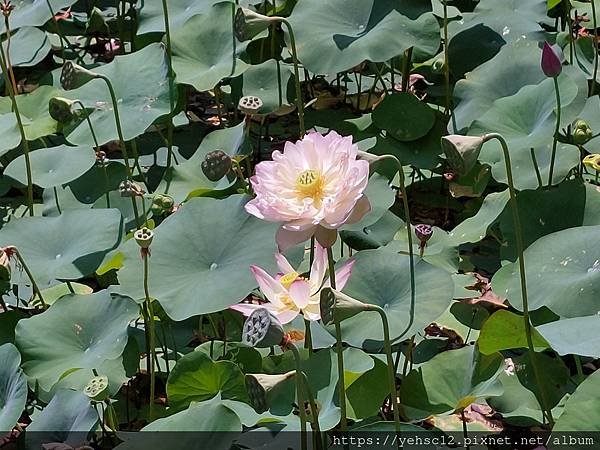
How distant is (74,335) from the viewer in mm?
1896

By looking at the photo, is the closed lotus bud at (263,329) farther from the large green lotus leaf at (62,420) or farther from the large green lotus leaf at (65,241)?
the large green lotus leaf at (65,241)

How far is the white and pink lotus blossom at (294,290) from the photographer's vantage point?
1550mm

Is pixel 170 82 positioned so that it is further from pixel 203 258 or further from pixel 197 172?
pixel 203 258

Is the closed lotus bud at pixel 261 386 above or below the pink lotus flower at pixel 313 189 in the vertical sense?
below

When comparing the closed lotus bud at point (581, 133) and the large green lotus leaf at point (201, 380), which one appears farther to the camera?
the closed lotus bud at point (581, 133)

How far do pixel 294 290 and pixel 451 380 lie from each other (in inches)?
15.1

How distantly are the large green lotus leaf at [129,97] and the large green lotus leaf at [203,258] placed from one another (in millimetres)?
546

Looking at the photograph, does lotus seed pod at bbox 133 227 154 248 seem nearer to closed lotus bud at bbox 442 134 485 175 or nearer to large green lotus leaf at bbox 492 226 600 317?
closed lotus bud at bbox 442 134 485 175

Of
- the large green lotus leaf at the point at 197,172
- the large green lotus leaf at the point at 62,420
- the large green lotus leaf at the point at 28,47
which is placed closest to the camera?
the large green lotus leaf at the point at 62,420

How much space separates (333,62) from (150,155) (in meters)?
0.70

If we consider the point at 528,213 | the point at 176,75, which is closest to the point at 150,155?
the point at 176,75

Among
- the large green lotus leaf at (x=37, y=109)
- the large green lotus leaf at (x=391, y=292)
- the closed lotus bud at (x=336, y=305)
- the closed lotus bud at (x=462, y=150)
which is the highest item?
the closed lotus bud at (x=462, y=150)

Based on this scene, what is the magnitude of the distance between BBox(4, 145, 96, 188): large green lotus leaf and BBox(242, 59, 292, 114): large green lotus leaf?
52 centimetres

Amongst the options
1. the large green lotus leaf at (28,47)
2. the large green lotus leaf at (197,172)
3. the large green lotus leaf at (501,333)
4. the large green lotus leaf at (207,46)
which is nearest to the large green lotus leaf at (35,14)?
the large green lotus leaf at (28,47)
